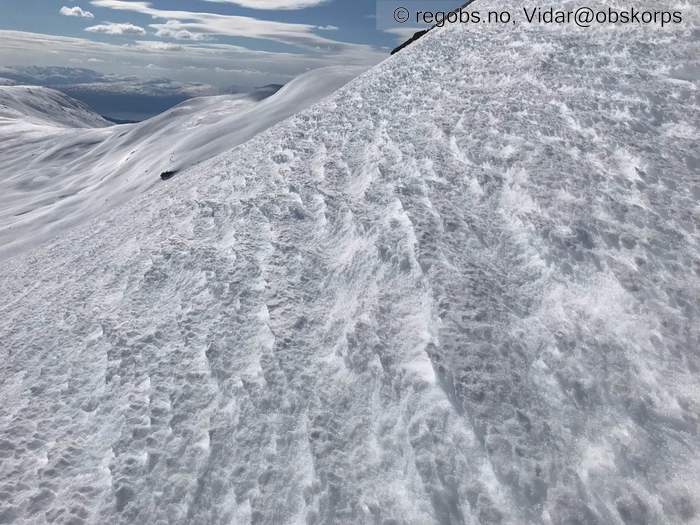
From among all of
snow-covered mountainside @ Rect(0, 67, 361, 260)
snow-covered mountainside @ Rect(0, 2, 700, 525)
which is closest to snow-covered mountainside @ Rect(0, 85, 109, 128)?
snow-covered mountainside @ Rect(0, 67, 361, 260)

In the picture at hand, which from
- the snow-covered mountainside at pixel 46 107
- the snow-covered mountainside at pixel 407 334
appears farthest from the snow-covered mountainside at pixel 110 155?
the snow-covered mountainside at pixel 46 107

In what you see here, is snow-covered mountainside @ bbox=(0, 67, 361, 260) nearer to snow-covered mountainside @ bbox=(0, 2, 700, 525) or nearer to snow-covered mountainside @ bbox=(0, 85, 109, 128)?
snow-covered mountainside @ bbox=(0, 2, 700, 525)

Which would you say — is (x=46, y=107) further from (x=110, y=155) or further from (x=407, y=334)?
(x=407, y=334)

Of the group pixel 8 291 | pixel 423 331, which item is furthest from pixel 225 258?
pixel 8 291

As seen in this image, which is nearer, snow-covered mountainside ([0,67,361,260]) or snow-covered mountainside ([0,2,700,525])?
snow-covered mountainside ([0,2,700,525])

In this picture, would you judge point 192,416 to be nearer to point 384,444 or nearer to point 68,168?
point 384,444

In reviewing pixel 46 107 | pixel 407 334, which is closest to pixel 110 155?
pixel 407 334
